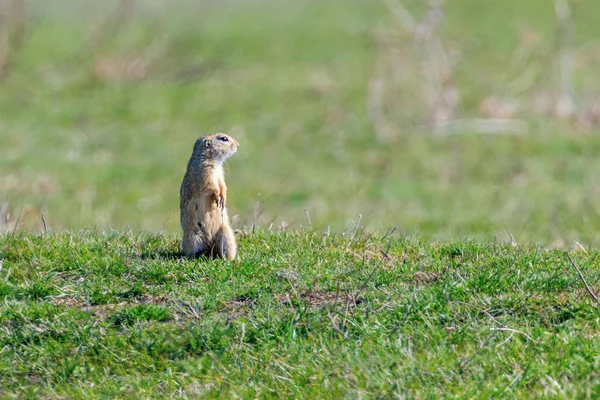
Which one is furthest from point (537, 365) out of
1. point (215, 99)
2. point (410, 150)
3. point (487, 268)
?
point (215, 99)

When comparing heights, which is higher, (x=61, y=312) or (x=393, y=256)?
(x=61, y=312)

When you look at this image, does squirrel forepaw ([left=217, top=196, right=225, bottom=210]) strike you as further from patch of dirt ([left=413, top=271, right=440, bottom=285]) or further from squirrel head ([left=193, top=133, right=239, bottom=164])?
patch of dirt ([left=413, top=271, right=440, bottom=285])

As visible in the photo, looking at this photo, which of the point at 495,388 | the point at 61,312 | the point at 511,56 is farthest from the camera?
the point at 511,56

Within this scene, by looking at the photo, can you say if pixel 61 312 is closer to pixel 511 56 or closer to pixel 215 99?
pixel 215 99

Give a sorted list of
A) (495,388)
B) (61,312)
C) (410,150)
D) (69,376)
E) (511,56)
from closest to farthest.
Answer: (495,388) → (69,376) → (61,312) → (410,150) → (511,56)

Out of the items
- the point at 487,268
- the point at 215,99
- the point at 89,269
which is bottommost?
the point at 215,99

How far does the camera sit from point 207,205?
300 inches

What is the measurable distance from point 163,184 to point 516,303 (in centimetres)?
1107

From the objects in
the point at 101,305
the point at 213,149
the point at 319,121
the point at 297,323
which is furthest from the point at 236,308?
the point at 319,121

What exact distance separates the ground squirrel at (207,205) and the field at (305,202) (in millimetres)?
186

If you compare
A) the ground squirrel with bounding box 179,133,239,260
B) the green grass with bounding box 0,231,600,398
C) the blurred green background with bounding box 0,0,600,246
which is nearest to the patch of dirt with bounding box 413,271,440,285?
the green grass with bounding box 0,231,600,398

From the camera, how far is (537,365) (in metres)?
5.92

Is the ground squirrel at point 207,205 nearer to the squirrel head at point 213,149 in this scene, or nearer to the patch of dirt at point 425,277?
the squirrel head at point 213,149

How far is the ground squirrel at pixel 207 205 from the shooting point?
754 centimetres
